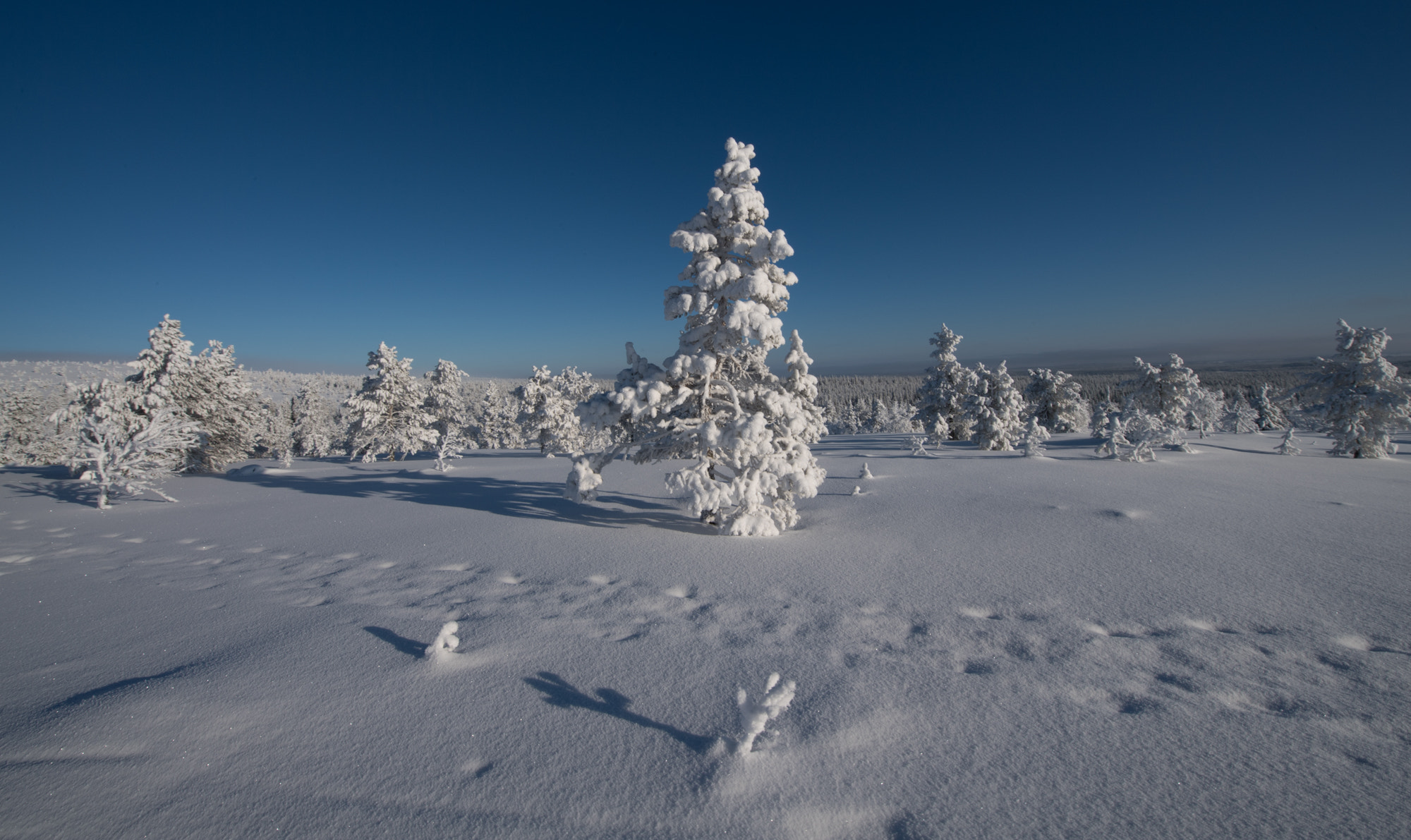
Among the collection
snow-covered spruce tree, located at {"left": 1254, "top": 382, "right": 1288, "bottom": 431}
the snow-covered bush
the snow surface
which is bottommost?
snow-covered spruce tree, located at {"left": 1254, "top": 382, "right": 1288, "bottom": 431}

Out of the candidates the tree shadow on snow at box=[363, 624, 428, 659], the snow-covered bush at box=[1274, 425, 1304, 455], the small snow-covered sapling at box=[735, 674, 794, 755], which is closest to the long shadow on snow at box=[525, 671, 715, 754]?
the small snow-covered sapling at box=[735, 674, 794, 755]

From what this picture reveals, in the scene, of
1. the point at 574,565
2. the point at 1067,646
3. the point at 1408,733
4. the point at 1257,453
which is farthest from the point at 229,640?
the point at 1257,453

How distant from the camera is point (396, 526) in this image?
31.1 ft

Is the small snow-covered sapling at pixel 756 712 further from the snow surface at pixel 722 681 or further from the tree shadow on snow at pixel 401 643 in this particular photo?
the tree shadow on snow at pixel 401 643

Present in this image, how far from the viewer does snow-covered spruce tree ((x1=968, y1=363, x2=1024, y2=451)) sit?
26359 mm

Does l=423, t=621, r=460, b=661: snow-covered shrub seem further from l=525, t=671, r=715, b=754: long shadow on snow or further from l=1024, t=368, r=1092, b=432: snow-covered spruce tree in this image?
l=1024, t=368, r=1092, b=432: snow-covered spruce tree

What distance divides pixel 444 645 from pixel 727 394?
6010mm

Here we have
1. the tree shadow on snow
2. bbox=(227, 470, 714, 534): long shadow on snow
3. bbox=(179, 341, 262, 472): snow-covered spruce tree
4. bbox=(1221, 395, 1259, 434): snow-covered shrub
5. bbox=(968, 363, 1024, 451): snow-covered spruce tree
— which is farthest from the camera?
bbox=(1221, 395, 1259, 434): snow-covered shrub

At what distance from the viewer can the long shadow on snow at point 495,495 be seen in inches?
392

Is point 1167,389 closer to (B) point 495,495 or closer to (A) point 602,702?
(B) point 495,495

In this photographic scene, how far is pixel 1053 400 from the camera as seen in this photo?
38.1m

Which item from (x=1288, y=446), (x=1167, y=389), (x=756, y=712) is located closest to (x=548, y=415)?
(x=756, y=712)

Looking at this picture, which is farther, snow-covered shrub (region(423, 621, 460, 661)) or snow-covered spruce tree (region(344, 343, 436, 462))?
snow-covered spruce tree (region(344, 343, 436, 462))

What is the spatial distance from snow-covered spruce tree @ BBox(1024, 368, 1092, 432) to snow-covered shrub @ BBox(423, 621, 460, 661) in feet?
139
